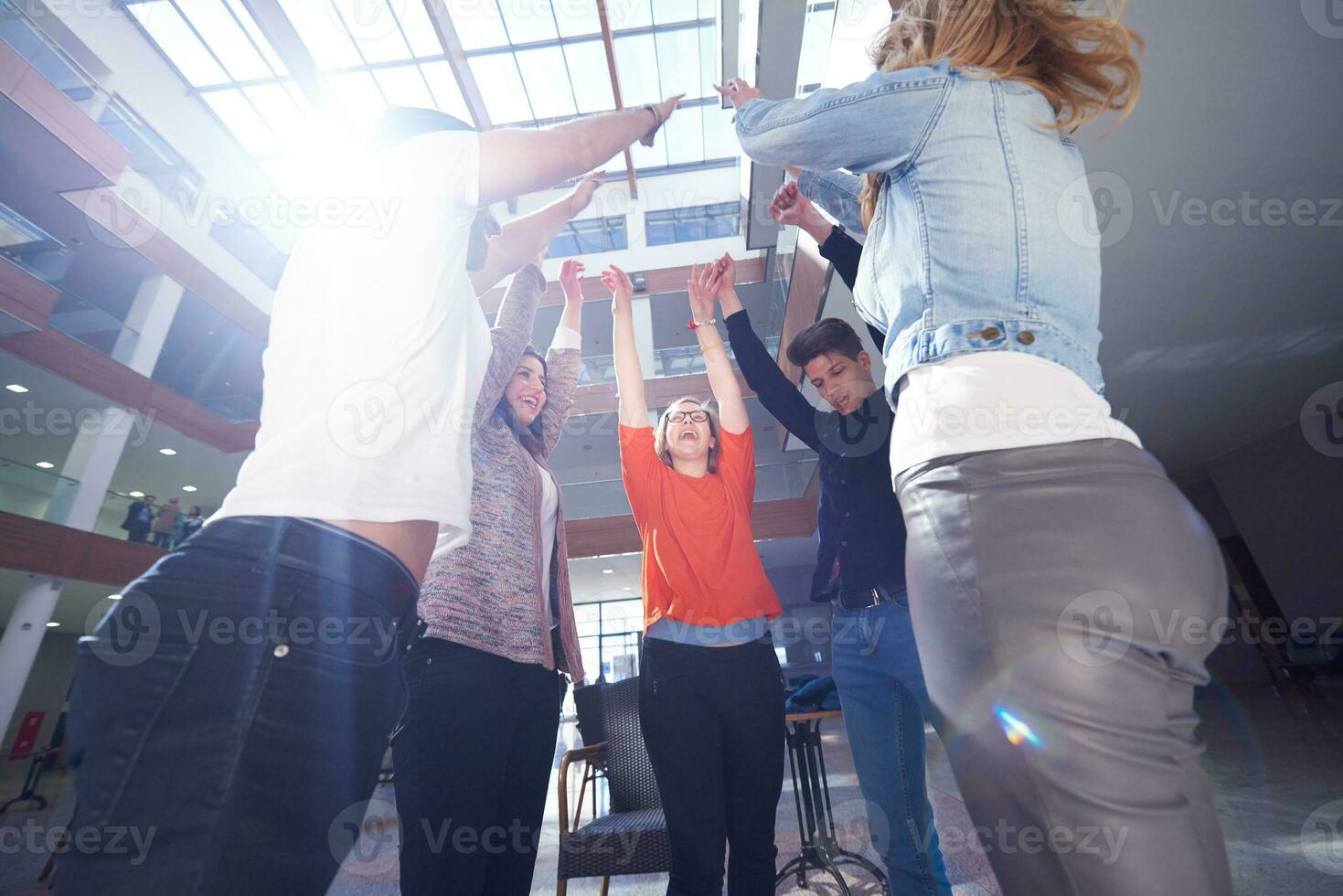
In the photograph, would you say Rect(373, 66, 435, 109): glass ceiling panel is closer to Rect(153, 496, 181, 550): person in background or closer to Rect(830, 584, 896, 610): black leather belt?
Rect(153, 496, 181, 550): person in background

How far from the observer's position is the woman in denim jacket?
50cm

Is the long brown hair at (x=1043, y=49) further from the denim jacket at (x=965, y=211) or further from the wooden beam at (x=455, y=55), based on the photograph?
the wooden beam at (x=455, y=55)

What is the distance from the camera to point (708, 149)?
1043 cm

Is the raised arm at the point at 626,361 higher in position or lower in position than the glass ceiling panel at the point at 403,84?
lower

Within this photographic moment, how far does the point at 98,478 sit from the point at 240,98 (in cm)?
598

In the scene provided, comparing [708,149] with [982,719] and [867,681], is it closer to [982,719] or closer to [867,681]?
[867,681]

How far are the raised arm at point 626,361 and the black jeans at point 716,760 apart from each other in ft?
2.66

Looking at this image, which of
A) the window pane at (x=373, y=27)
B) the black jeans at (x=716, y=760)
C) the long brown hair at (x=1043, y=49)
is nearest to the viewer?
the long brown hair at (x=1043, y=49)

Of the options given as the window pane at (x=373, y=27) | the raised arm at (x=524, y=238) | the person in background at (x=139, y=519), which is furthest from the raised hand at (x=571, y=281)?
the person in background at (x=139, y=519)

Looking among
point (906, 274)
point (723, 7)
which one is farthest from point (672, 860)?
point (723, 7)

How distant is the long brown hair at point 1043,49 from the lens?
2.60ft

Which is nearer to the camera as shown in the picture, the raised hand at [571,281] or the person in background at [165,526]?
the raised hand at [571,281]

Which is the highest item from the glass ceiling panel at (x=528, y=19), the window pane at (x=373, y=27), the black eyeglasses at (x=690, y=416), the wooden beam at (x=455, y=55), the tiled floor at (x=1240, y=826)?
the glass ceiling panel at (x=528, y=19)

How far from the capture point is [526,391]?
186 cm
